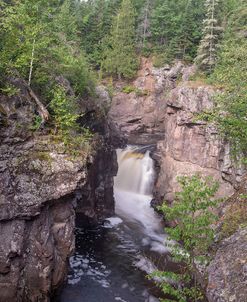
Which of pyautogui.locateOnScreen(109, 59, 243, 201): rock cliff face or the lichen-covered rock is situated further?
pyautogui.locateOnScreen(109, 59, 243, 201): rock cliff face

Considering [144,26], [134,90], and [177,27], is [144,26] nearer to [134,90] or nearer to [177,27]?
[177,27]

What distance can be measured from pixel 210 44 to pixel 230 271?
117ft

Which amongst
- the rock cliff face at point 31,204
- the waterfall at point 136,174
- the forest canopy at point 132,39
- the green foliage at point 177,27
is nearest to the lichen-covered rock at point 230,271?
the rock cliff face at point 31,204

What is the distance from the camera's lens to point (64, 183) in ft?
58.9

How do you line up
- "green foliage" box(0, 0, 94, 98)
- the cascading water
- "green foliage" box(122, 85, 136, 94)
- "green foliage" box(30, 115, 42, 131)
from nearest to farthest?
"green foliage" box(30, 115, 42, 131) → "green foliage" box(0, 0, 94, 98) → the cascading water → "green foliage" box(122, 85, 136, 94)

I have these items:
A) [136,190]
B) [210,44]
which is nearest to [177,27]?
[210,44]

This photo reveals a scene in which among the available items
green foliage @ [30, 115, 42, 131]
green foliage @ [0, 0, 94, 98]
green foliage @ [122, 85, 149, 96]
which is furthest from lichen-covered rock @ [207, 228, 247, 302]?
green foliage @ [122, 85, 149, 96]

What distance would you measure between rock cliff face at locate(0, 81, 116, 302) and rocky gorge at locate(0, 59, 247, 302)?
4 cm

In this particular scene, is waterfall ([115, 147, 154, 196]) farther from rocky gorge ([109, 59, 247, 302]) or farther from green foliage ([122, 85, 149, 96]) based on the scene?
green foliage ([122, 85, 149, 96])

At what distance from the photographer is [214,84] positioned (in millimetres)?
33344

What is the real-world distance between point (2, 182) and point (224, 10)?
43878 millimetres

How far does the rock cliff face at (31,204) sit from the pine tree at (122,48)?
127 ft

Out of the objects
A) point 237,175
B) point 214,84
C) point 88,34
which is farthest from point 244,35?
point 88,34

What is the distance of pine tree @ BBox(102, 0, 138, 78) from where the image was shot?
56.6m
